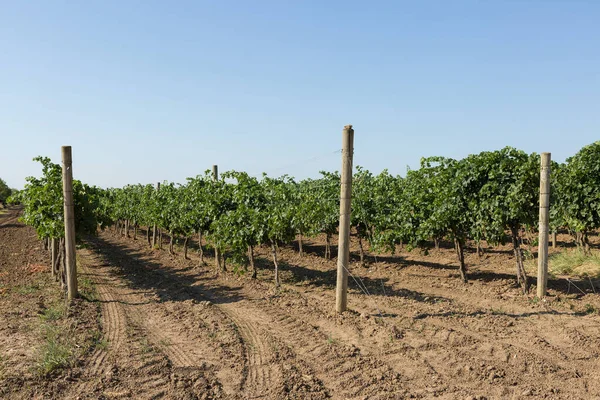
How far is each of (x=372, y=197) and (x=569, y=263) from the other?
21.6ft

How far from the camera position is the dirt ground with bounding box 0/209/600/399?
569 centimetres

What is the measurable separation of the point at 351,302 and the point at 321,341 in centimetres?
274

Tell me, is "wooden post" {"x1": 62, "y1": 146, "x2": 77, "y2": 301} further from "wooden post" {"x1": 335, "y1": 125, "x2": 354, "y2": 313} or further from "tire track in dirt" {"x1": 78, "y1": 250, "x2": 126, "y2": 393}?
"wooden post" {"x1": 335, "y1": 125, "x2": 354, "y2": 313}

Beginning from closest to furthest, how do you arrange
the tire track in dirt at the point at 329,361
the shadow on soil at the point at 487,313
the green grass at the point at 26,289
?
the tire track in dirt at the point at 329,361 → the shadow on soil at the point at 487,313 → the green grass at the point at 26,289

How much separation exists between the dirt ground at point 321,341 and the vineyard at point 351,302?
4 centimetres

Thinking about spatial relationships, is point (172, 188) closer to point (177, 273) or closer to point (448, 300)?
point (177, 273)

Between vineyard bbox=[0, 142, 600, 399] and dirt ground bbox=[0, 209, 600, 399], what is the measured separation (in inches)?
1.4

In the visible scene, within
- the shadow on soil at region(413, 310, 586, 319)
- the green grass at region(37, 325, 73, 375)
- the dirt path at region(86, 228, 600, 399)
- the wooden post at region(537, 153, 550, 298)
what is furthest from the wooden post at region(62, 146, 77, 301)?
the wooden post at region(537, 153, 550, 298)

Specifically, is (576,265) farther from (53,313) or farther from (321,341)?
(53,313)

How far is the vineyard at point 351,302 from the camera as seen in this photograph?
589 centimetres

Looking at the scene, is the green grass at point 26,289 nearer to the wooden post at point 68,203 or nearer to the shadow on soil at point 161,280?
the wooden post at point 68,203

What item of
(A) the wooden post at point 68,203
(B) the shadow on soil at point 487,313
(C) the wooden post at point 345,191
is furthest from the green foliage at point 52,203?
(B) the shadow on soil at point 487,313

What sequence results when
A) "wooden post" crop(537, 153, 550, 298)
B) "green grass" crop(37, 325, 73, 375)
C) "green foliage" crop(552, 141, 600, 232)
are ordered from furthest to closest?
"green foliage" crop(552, 141, 600, 232), "wooden post" crop(537, 153, 550, 298), "green grass" crop(37, 325, 73, 375)

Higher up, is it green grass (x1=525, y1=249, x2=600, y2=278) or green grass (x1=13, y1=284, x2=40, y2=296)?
green grass (x1=525, y1=249, x2=600, y2=278)
